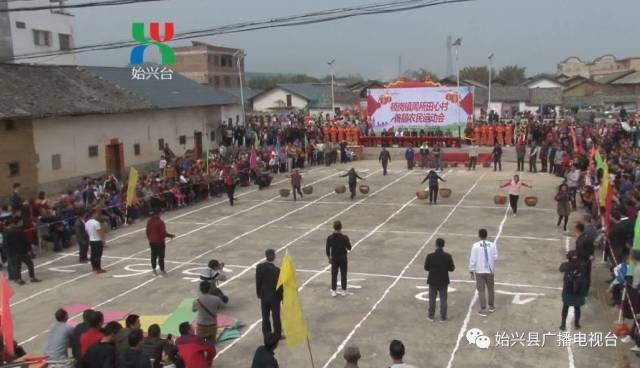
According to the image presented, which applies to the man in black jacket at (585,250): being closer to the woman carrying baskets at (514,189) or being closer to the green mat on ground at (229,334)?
the green mat on ground at (229,334)

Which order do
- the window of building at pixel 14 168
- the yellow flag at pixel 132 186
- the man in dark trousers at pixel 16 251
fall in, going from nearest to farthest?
1. the man in dark trousers at pixel 16 251
2. the yellow flag at pixel 132 186
3. the window of building at pixel 14 168

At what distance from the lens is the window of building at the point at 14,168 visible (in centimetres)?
2591

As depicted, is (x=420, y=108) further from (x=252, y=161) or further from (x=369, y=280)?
(x=369, y=280)

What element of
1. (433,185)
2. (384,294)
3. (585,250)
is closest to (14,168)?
(433,185)

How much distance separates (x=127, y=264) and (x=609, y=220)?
12.5m

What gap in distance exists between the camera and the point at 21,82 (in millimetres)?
28578

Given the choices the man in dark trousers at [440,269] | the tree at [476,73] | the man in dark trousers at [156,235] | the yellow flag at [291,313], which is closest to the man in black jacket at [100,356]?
the yellow flag at [291,313]

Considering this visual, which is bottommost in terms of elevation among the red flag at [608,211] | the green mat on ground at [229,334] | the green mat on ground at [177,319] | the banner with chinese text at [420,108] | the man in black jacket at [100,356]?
the green mat on ground at [229,334]

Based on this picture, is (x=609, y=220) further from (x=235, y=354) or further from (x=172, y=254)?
(x=172, y=254)

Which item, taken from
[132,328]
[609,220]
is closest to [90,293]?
[132,328]

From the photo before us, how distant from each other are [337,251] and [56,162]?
19.9 metres

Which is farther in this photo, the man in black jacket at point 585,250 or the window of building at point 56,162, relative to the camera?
the window of building at point 56,162

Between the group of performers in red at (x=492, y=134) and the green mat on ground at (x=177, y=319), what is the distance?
29.5m

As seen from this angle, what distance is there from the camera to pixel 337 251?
13.2 m
